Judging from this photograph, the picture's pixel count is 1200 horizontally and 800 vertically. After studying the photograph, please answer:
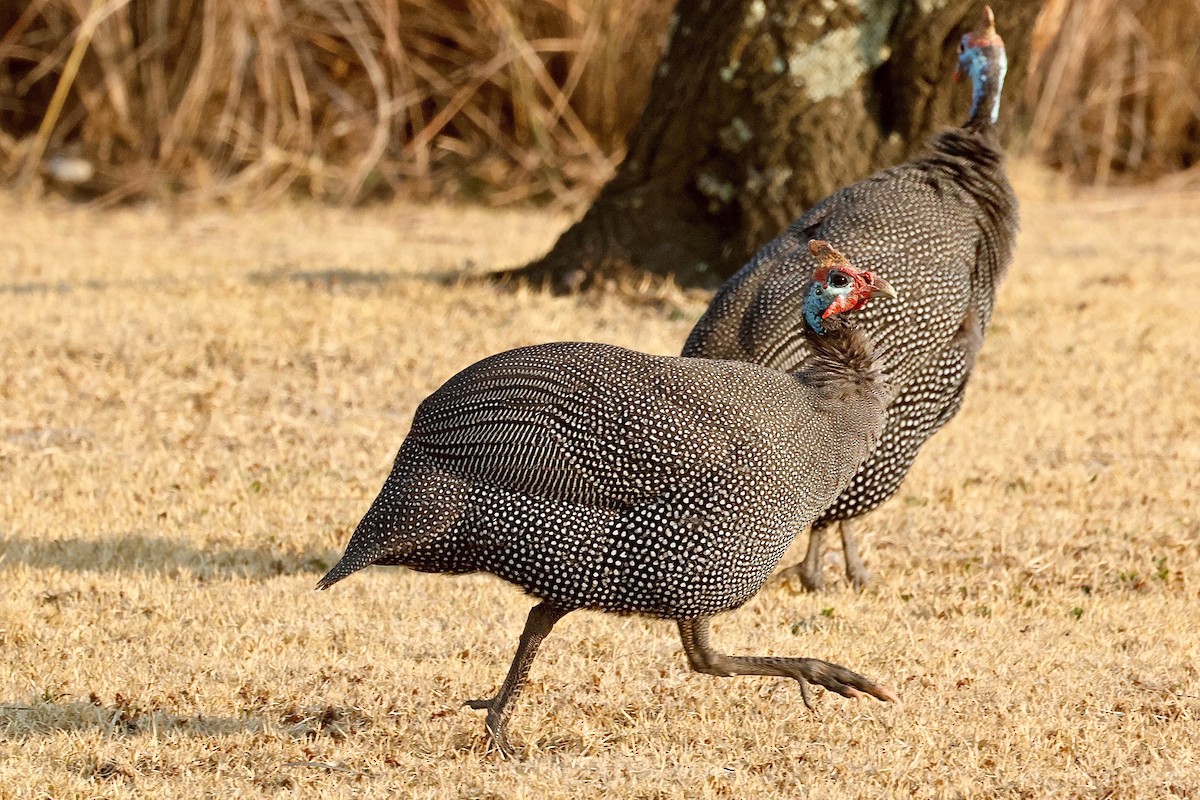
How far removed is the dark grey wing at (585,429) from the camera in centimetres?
366

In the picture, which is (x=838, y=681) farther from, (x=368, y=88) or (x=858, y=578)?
(x=368, y=88)

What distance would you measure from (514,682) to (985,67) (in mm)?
2832

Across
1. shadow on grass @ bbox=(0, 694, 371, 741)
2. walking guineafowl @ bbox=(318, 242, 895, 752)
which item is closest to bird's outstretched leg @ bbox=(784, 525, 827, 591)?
walking guineafowl @ bbox=(318, 242, 895, 752)

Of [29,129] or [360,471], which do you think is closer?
[360,471]

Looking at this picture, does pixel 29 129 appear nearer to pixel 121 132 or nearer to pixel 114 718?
pixel 121 132

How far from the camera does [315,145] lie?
11102 millimetres

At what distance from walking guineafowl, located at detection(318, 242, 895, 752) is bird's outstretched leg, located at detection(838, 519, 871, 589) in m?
1.26

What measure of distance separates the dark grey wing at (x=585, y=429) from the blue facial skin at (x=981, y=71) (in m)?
2.07

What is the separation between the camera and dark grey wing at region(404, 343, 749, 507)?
366cm

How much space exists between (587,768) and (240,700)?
3.00ft

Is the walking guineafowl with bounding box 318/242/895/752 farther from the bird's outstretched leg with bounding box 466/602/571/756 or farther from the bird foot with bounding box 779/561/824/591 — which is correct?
the bird foot with bounding box 779/561/824/591

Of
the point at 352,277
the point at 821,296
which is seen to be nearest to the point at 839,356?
the point at 821,296

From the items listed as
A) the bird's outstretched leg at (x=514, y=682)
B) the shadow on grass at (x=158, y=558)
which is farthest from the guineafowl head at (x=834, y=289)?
the shadow on grass at (x=158, y=558)

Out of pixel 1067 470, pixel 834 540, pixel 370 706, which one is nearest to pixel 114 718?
pixel 370 706
